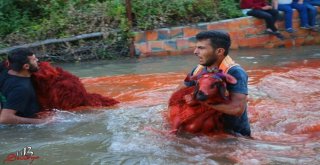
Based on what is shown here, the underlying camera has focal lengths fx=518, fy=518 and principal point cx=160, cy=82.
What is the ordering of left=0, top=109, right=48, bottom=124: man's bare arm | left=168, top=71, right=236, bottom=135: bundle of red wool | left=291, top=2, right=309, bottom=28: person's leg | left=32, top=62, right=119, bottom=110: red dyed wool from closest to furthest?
left=168, top=71, right=236, bottom=135: bundle of red wool
left=0, top=109, right=48, bottom=124: man's bare arm
left=32, top=62, right=119, bottom=110: red dyed wool
left=291, top=2, right=309, bottom=28: person's leg

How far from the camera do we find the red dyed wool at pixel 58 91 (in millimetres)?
5820

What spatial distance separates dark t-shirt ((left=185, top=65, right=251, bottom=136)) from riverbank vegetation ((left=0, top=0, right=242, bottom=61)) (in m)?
5.74

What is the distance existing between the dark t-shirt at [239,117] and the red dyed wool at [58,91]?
69.5 inches

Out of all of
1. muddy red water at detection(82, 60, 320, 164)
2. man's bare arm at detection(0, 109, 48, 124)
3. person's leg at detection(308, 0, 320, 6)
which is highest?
person's leg at detection(308, 0, 320, 6)

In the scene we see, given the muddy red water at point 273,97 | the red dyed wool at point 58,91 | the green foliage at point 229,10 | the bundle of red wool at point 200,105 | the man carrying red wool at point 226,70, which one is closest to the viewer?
the bundle of red wool at point 200,105

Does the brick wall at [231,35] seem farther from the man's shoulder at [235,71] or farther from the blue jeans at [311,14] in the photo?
the man's shoulder at [235,71]

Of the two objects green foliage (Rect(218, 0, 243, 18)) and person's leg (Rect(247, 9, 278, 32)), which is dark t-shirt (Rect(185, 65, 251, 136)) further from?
green foliage (Rect(218, 0, 243, 18))

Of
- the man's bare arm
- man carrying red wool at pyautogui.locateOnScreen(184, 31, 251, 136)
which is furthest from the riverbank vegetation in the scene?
man carrying red wool at pyautogui.locateOnScreen(184, 31, 251, 136)

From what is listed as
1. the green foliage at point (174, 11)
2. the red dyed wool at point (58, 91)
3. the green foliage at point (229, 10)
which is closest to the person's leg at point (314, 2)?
the green foliage at point (229, 10)

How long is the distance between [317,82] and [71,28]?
5334mm

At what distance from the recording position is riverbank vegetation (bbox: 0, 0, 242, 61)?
10.3 metres

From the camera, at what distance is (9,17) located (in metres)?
11.0

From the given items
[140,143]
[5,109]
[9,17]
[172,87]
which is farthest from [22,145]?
[9,17]

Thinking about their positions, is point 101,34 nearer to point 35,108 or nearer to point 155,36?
point 155,36
